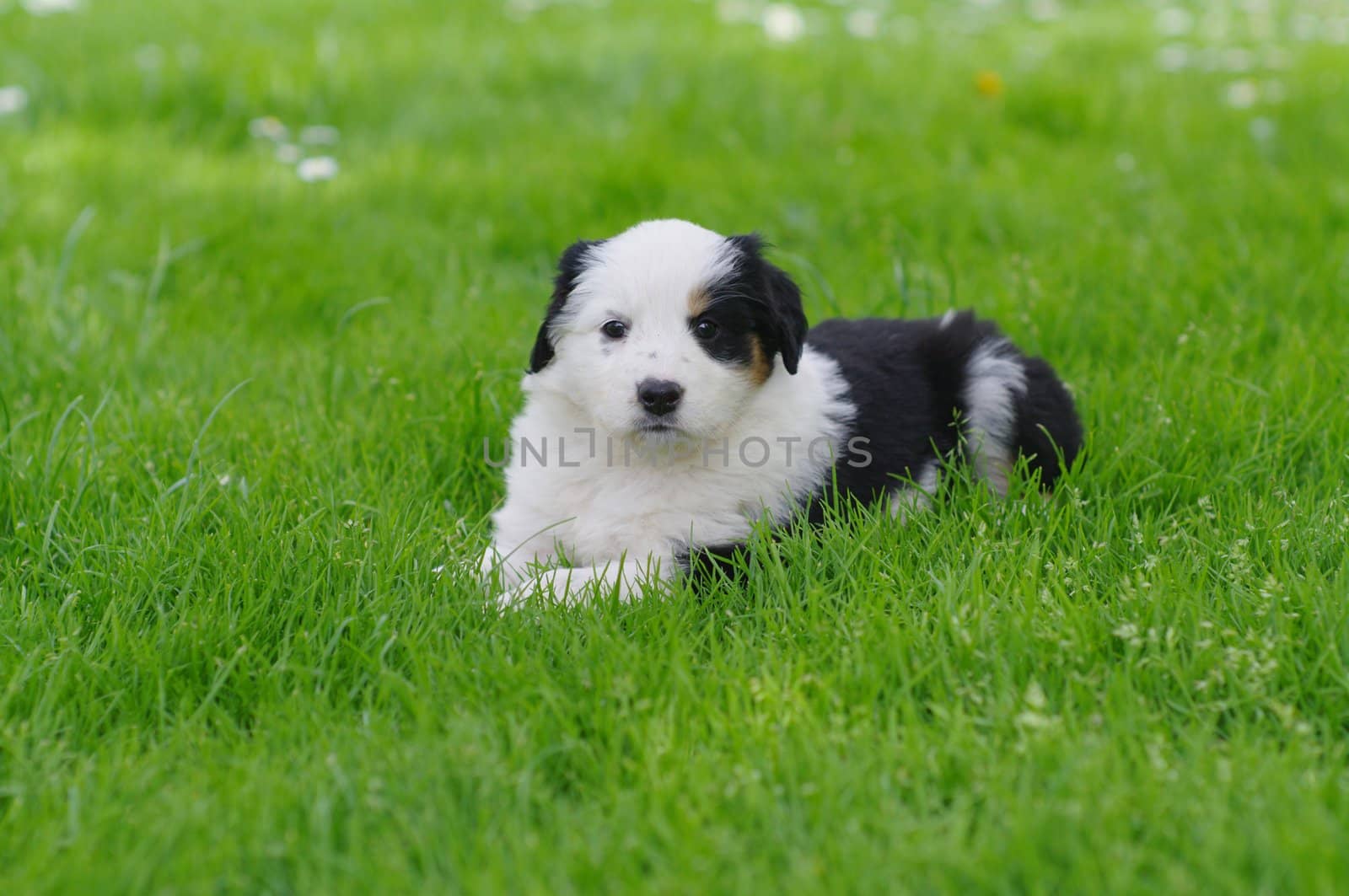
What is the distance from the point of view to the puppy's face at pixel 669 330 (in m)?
2.71

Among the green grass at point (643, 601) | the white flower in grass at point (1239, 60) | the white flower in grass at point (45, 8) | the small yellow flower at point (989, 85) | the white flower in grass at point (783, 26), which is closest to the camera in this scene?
the green grass at point (643, 601)

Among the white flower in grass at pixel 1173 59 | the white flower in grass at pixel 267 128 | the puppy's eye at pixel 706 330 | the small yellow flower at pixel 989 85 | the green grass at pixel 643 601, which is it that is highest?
the white flower in grass at pixel 1173 59

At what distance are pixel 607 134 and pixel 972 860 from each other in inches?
179

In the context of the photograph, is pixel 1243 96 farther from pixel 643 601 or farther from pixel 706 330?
pixel 643 601

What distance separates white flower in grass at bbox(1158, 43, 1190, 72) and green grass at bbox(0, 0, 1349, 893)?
0.71 m

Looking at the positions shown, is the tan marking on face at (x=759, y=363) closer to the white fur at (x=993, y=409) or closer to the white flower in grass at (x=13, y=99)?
the white fur at (x=993, y=409)

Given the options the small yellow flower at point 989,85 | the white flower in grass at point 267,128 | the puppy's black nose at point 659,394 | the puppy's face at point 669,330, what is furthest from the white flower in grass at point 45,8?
the puppy's black nose at point 659,394

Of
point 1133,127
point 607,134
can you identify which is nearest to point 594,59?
point 607,134

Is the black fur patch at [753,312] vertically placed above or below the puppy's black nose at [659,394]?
above

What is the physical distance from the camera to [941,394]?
133 inches

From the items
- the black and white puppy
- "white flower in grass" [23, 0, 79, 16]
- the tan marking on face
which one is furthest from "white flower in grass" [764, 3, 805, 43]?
the tan marking on face

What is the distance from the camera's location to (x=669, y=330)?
2750 millimetres

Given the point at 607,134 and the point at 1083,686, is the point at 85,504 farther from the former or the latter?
the point at 607,134

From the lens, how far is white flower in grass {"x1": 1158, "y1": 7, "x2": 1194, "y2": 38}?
7.84m
